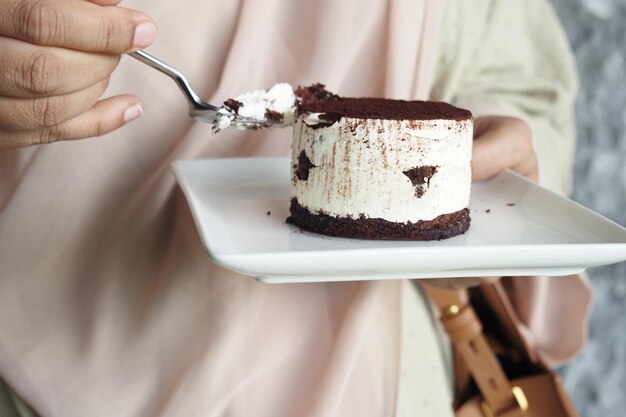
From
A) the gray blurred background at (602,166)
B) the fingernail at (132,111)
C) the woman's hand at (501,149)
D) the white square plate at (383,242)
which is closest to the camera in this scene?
the white square plate at (383,242)

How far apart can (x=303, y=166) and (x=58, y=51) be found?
22 cm

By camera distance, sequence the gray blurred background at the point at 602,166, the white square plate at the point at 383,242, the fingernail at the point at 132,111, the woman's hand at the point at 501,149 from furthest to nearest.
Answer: the gray blurred background at the point at 602,166, the woman's hand at the point at 501,149, the fingernail at the point at 132,111, the white square plate at the point at 383,242

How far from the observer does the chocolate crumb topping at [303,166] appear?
0.65 m

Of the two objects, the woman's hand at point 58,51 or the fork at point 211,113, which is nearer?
the woman's hand at point 58,51

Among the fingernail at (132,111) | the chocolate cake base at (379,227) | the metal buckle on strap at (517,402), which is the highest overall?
the fingernail at (132,111)

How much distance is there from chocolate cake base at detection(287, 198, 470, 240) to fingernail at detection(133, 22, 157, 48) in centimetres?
20

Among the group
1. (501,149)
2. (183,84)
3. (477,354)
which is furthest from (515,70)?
(183,84)

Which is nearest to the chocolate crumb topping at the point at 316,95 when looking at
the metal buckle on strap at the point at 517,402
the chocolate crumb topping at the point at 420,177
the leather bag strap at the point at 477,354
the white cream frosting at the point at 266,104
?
the white cream frosting at the point at 266,104

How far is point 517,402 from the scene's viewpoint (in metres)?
0.84

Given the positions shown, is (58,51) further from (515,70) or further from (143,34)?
(515,70)

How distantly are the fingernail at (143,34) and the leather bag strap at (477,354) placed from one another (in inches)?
16.5

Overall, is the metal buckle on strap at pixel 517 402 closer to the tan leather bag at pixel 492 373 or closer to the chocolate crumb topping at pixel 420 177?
the tan leather bag at pixel 492 373

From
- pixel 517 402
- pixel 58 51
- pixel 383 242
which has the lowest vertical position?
pixel 517 402

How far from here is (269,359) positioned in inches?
28.0
